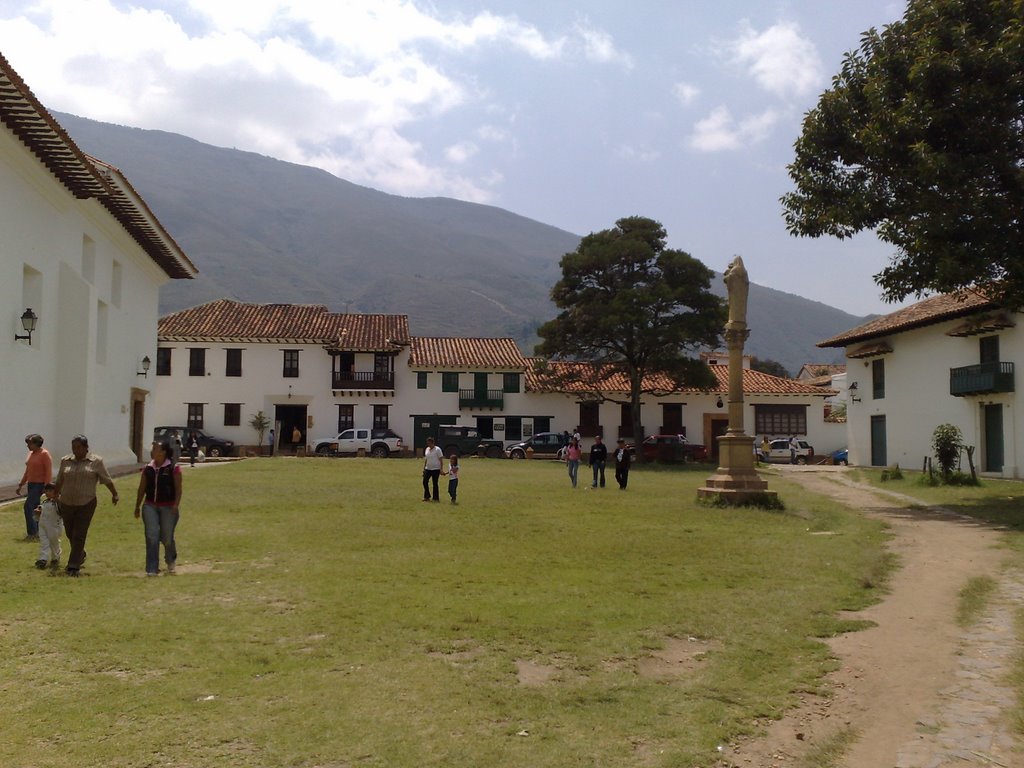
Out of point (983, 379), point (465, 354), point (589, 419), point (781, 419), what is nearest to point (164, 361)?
point (465, 354)

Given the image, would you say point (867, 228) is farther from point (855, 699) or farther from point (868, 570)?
point (855, 699)

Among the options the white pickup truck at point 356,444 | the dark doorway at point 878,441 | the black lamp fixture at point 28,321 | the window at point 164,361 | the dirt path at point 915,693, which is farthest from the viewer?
the window at point 164,361

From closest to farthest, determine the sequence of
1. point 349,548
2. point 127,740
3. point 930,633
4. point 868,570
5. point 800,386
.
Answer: point 127,740 < point 930,633 < point 868,570 < point 349,548 < point 800,386

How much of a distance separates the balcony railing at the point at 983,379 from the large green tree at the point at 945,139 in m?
10.4

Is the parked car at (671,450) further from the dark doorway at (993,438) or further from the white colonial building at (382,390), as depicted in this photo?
the dark doorway at (993,438)

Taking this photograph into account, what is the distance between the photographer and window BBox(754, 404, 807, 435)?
4759 centimetres

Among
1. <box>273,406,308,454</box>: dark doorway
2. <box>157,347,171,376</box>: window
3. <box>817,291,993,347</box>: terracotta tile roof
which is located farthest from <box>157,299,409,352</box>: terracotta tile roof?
<box>817,291,993,347</box>: terracotta tile roof

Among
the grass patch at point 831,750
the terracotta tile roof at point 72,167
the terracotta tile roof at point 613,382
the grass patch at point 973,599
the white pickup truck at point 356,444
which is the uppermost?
the terracotta tile roof at point 72,167

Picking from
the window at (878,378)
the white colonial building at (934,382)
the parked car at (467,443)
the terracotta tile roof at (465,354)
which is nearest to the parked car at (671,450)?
the parked car at (467,443)

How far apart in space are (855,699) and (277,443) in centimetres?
4159

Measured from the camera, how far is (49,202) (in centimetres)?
1784

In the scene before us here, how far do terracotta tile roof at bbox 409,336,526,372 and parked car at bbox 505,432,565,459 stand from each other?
5.51 meters

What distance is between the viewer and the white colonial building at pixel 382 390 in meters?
44.5

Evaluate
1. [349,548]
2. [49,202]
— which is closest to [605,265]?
[49,202]
